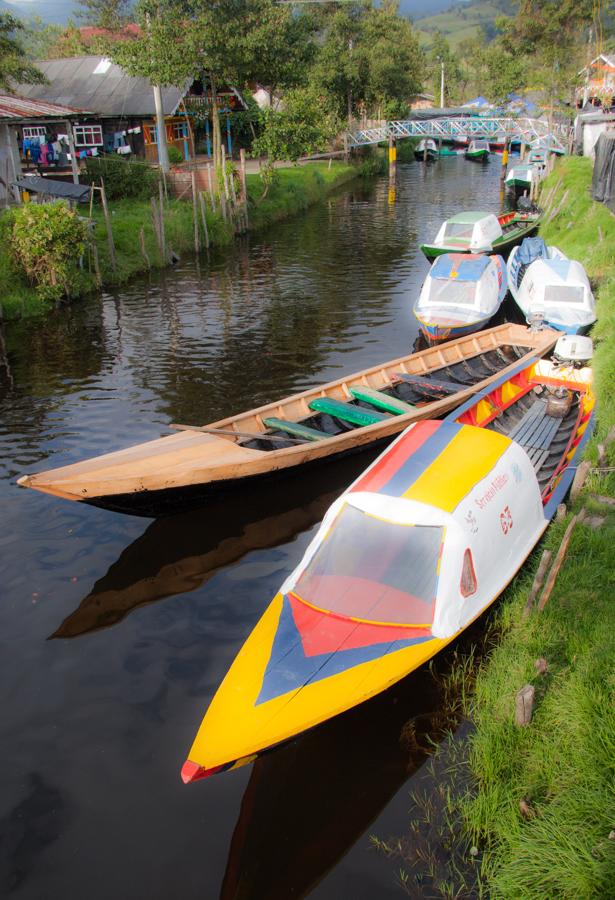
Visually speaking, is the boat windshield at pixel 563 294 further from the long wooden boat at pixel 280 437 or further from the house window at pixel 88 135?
the house window at pixel 88 135

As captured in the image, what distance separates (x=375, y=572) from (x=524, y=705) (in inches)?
82.9

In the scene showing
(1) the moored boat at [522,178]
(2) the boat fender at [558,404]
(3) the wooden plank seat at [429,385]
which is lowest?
(2) the boat fender at [558,404]

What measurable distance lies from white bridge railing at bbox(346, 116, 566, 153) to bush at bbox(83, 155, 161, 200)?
3035 centimetres

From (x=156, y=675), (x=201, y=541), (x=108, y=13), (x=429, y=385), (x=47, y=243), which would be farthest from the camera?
(x=108, y=13)

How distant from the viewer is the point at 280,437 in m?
12.6

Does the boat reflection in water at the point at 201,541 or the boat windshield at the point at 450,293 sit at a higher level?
the boat windshield at the point at 450,293

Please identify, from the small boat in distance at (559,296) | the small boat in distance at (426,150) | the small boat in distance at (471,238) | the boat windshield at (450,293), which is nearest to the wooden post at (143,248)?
the small boat in distance at (471,238)

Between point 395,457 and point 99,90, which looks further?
point 99,90

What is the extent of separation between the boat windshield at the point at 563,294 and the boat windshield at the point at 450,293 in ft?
6.78

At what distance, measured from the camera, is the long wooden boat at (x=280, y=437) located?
33.3ft

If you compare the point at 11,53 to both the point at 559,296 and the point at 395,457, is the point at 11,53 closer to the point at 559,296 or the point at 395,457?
the point at 559,296

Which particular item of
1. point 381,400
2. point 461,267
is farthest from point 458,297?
point 381,400

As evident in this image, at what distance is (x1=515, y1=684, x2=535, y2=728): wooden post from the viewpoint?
617 centimetres

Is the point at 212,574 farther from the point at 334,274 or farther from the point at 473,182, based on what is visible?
the point at 473,182
